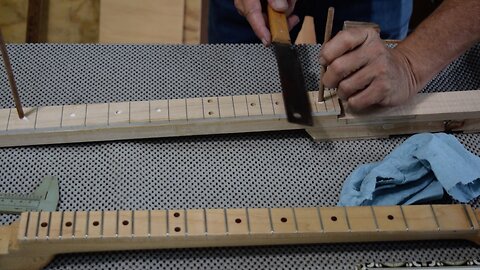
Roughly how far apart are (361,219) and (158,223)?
28 centimetres

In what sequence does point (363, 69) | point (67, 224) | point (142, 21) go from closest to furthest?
point (67, 224) → point (363, 69) → point (142, 21)

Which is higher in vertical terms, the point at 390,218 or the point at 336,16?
the point at 336,16

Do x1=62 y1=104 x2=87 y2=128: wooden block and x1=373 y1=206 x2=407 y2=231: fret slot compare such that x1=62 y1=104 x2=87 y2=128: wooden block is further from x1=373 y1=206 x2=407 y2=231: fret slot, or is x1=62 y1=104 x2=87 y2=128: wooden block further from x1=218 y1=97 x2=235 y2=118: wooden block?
x1=373 y1=206 x2=407 y2=231: fret slot

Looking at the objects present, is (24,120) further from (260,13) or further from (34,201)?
→ (260,13)

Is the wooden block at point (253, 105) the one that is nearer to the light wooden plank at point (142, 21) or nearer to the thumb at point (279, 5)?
the thumb at point (279, 5)

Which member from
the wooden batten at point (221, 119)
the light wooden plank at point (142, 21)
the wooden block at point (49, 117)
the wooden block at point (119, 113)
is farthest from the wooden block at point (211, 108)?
the light wooden plank at point (142, 21)

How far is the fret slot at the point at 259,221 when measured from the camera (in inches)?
31.8

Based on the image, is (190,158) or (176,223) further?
(190,158)

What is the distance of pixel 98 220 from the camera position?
802mm

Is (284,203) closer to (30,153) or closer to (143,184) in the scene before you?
(143,184)

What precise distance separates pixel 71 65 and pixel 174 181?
0.30 m

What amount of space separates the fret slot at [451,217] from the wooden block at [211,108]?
14.1 inches

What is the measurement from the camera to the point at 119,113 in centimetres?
94

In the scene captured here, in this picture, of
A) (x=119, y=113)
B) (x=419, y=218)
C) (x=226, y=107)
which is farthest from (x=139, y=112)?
(x=419, y=218)
